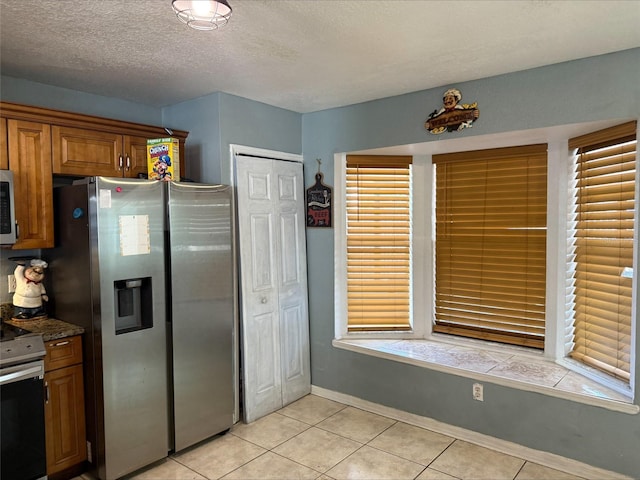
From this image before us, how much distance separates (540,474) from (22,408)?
2.84 meters

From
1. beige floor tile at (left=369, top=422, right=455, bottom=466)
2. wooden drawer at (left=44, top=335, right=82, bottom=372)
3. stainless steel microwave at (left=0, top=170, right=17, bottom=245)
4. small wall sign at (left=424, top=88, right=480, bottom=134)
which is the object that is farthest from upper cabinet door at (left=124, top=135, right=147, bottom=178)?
beige floor tile at (left=369, top=422, right=455, bottom=466)

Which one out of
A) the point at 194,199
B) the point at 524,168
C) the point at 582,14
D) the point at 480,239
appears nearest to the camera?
the point at 582,14

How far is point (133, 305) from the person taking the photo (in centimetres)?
266

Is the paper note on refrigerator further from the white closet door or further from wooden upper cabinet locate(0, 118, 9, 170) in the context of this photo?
the white closet door

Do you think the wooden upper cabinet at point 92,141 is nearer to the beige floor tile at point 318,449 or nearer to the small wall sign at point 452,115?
the small wall sign at point 452,115

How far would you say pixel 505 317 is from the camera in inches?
130

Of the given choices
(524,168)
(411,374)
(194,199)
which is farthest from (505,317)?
(194,199)

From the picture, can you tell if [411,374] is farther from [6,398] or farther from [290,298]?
[6,398]

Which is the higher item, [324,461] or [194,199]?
[194,199]

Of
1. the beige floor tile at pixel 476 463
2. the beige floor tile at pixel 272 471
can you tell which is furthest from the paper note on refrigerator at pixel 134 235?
the beige floor tile at pixel 476 463

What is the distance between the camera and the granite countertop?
8.16 feet

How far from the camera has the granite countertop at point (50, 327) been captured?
2488 mm

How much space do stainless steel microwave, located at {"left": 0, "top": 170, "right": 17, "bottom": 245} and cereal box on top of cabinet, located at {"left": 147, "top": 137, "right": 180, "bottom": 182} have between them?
0.77 m

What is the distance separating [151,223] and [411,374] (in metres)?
2.07
